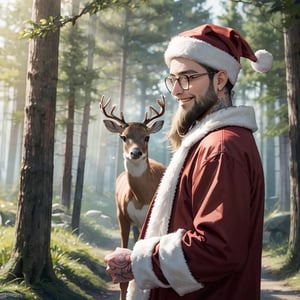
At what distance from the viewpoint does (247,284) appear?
2072 millimetres

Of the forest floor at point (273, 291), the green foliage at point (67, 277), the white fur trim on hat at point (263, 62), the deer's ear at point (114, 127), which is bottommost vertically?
the forest floor at point (273, 291)

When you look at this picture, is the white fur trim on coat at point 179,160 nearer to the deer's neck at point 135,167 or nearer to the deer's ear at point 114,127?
the deer's neck at point 135,167

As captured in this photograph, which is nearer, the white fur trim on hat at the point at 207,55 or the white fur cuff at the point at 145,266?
the white fur cuff at the point at 145,266

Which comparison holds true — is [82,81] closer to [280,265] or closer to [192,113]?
[280,265]

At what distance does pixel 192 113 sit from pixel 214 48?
1.13 ft

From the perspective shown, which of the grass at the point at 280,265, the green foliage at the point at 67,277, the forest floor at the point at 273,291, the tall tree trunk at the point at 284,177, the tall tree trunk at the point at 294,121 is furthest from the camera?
the tall tree trunk at the point at 284,177

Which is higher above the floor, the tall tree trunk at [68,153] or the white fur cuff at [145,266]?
the tall tree trunk at [68,153]

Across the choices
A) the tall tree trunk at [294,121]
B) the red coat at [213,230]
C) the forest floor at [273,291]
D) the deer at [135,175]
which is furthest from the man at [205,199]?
A: the tall tree trunk at [294,121]

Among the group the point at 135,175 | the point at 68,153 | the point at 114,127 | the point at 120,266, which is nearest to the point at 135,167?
the point at 135,175

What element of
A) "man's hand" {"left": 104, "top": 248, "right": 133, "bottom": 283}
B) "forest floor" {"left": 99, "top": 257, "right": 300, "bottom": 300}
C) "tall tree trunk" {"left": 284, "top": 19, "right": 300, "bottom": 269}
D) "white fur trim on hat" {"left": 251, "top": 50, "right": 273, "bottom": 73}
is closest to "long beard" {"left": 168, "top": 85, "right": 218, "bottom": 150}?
"white fur trim on hat" {"left": 251, "top": 50, "right": 273, "bottom": 73}

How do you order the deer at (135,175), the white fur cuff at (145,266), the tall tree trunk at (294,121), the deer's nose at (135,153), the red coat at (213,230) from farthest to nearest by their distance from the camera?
the tall tree trunk at (294,121) → the deer at (135,175) → the deer's nose at (135,153) → the white fur cuff at (145,266) → the red coat at (213,230)

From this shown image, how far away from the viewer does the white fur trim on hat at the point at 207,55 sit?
2.32 metres

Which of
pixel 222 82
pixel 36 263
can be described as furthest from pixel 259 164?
pixel 36 263

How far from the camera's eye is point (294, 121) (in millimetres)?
9742
